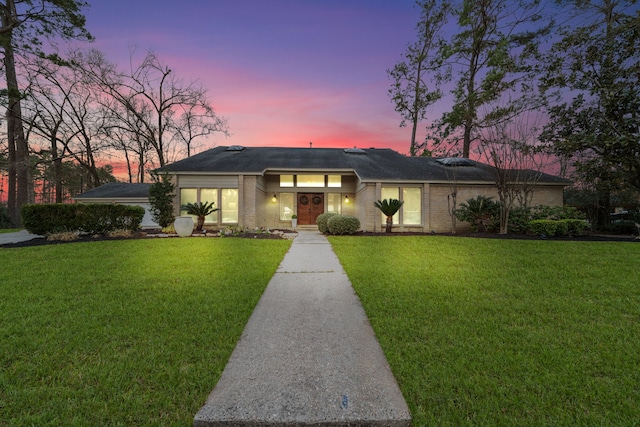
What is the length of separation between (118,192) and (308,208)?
571 inches

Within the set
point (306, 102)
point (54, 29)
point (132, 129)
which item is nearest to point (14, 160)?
point (132, 129)

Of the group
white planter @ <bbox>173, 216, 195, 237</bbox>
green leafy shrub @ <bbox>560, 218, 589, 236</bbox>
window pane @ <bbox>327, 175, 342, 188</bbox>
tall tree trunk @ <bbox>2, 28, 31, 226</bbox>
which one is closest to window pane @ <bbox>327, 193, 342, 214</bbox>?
window pane @ <bbox>327, 175, 342, 188</bbox>

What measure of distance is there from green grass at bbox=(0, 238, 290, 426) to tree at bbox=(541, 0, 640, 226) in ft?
41.1

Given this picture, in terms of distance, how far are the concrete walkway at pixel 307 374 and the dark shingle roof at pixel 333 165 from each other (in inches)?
434

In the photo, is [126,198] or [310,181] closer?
[310,181]

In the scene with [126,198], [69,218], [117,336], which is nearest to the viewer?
[117,336]

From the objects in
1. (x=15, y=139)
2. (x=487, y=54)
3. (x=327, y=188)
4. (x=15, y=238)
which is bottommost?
(x=15, y=238)

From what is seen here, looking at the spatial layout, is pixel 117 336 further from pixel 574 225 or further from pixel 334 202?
pixel 574 225

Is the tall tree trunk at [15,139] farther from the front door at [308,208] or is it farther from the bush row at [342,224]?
the bush row at [342,224]

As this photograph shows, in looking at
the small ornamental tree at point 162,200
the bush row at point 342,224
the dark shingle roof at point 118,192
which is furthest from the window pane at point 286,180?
the dark shingle roof at point 118,192

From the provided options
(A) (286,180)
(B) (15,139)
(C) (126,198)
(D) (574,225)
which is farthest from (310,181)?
(B) (15,139)

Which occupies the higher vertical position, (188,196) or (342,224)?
(188,196)

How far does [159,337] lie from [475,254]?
25.8 feet

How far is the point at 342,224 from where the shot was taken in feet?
38.8
